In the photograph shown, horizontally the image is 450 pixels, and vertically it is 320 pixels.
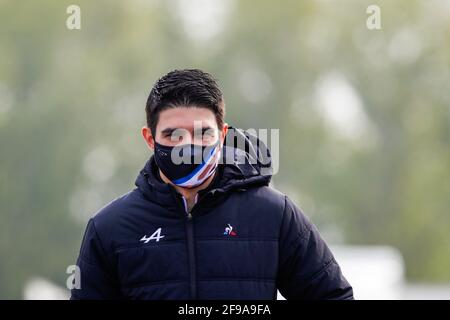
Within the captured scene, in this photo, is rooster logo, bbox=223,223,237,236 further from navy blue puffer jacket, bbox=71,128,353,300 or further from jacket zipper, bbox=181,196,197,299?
jacket zipper, bbox=181,196,197,299

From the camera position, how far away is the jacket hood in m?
4.01

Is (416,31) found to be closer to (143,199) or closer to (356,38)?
(356,38)

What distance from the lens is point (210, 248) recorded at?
3902 mm

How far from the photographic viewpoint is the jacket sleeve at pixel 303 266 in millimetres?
3957

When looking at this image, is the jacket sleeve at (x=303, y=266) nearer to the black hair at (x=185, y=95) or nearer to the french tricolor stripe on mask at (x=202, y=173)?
the french tricolor stripe on mask at (x=202, y=173)

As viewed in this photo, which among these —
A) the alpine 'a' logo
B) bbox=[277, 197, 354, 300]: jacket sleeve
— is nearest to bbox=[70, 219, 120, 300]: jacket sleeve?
the alpine 'a' logo

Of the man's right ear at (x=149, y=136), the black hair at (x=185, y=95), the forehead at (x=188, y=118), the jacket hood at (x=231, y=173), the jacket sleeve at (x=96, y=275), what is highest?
the black hair at (x=185, y=95)

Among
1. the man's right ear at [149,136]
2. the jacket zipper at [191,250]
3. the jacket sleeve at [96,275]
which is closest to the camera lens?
the jacket zipper at [191,250]

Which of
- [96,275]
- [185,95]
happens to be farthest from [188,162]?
[96,275]

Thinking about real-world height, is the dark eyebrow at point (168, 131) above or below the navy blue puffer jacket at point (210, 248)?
above

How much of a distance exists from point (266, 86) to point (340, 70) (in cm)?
239

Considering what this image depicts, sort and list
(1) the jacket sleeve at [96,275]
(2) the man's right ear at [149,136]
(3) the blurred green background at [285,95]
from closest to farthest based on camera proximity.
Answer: (1) the jacket sleeve at [96,275], (2) the man's right ear at [149,136], (3) the blurred green background at [285,95]

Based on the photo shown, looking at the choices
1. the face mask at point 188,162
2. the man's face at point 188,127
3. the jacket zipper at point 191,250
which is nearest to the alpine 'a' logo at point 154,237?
the jacket zipper at point 191,250

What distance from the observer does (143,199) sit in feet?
13.4
